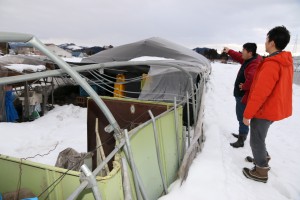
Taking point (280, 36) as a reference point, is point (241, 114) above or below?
below

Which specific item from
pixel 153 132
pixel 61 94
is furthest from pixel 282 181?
pixel 61 94

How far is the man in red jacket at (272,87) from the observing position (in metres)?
3.09

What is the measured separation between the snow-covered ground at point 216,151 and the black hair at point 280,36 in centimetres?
201

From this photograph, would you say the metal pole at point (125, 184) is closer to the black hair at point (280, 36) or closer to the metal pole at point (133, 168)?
the metal pole at point (133, 168)

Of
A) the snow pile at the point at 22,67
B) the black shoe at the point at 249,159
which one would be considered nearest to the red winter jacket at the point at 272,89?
the black shoe at the point at 249,159

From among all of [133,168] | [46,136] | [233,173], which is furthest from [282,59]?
[46,136]

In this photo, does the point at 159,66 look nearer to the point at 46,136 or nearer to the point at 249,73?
the point at 249,73

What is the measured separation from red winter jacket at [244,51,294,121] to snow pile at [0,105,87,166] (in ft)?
14.8

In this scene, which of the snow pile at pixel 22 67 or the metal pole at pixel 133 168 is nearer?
the metal pole at pixel 133 168

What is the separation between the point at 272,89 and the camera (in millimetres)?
3162

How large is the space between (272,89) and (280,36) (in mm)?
693

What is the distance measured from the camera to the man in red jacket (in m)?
3.09

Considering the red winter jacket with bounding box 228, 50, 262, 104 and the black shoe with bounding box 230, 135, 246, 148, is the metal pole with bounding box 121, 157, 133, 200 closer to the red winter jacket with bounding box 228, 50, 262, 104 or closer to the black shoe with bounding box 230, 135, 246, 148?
the red winter jacket with bounding box 228, 50, 262, 104

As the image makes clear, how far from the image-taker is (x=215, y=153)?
4484mm
